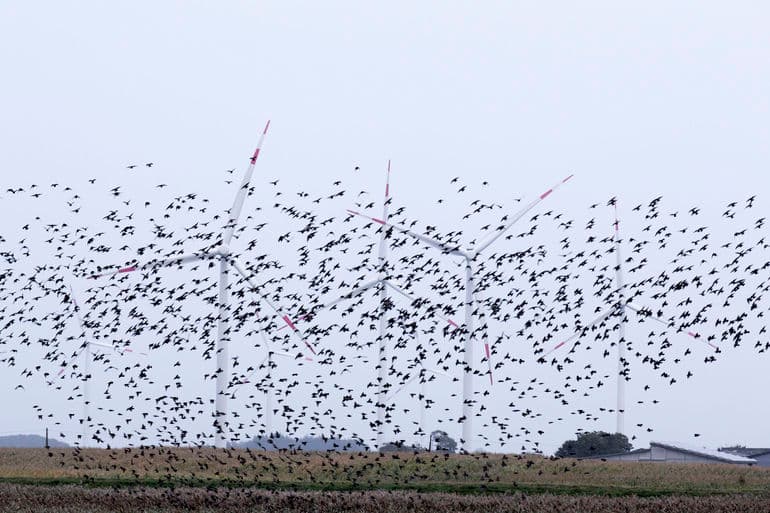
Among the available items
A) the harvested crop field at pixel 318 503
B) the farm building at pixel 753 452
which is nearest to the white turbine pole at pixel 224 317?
the harvested crop field at pixel 318 503

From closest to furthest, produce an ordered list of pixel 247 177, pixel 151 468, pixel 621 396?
pixel 151 468 < pixel 247 177 < pixel 621 396

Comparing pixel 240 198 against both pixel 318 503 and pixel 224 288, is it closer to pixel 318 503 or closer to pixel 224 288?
pixel 224 288

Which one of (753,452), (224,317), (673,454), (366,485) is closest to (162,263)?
(224,317)

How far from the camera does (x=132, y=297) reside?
59.3 m

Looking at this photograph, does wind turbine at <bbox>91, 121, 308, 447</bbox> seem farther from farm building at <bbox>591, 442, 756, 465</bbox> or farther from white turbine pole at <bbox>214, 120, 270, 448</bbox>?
farm building at <bbox>591, 442, 756, 465</bbox>

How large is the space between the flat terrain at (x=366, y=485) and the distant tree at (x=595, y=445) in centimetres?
3490

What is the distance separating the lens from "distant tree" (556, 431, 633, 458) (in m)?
122

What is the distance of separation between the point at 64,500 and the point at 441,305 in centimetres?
1967

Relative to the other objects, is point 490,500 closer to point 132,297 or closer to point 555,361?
point 555,361

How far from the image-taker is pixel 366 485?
203 ft

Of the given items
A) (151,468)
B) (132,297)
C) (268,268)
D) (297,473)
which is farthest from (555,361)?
Answer: (151,468)

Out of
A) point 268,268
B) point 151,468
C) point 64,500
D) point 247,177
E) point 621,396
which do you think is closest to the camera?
point 64,500

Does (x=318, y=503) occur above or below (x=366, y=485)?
below

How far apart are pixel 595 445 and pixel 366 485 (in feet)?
220
